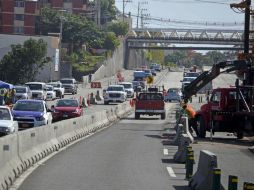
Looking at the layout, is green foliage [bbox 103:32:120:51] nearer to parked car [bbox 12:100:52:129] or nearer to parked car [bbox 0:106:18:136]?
parked car [bbox 12:100:52:129]

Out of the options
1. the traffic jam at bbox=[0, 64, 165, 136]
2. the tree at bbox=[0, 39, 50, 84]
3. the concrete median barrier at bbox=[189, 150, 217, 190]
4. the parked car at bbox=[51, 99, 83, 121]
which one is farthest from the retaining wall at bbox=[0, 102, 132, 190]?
the tree at bbox=[0, 39, 50, 84]

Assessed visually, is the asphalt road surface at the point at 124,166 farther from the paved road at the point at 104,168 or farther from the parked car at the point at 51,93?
the parked car at the point at 51,93

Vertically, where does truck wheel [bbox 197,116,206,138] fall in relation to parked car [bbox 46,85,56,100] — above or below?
below

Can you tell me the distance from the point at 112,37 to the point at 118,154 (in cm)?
12895

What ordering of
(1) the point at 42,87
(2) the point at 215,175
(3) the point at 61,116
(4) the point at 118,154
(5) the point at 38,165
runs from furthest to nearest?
(1) the point at 42,87 < (3) the point at 61,116 < (4) the point at 118,154 < (5) the point at 38,165 < (2) the point at 215,175

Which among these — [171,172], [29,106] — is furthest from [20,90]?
[171,172]

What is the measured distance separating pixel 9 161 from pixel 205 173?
174 inches

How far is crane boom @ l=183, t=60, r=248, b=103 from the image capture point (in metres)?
37.3

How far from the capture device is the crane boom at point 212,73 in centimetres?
3734

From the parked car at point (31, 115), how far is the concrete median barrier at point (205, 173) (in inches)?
717

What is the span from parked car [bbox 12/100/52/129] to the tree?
5543 centimetres

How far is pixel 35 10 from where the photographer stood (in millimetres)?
127750

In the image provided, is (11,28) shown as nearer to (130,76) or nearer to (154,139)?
(130,76)

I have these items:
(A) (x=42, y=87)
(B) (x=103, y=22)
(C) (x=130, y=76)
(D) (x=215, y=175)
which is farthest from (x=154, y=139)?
(B) (x=103, y=22)
